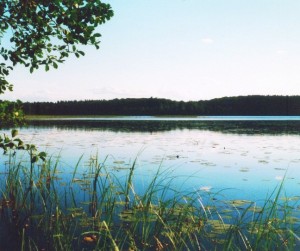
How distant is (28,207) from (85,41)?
470cm

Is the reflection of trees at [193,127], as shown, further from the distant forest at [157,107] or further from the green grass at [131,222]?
the distant forest at [157,107]

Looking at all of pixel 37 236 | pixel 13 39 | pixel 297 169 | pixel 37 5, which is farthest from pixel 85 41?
pixel 297 169

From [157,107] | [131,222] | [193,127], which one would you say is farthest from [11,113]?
[157,107]

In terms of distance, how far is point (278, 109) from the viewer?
479 ft

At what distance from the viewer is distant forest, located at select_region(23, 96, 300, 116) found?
5866 inches

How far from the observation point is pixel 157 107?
16038cm

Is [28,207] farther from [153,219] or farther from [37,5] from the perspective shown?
[37,5]

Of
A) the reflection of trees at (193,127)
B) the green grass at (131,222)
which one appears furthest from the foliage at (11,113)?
the reflection of trees at (193,127)

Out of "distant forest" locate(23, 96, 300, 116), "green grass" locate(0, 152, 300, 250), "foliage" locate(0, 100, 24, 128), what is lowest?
"green grass" locate(0, 152, 300, 250)

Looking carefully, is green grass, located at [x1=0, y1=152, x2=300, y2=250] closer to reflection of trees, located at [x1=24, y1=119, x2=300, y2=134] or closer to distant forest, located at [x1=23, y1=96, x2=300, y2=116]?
reflection of trees, located at [x1=24, y1=119, x2=300, y2=134]

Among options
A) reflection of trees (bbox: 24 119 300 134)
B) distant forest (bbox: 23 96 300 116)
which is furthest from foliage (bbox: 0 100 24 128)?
distant forest (bbox: 23 96 300 116)

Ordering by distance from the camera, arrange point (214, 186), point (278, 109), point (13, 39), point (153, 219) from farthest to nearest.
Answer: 1. point (278, 109)
2. point (214, 186)
3. point (153, 219)
4. point (13, 39)

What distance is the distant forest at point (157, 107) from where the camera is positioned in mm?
149000

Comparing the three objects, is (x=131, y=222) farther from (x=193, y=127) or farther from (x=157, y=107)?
(x=157, y=107)
